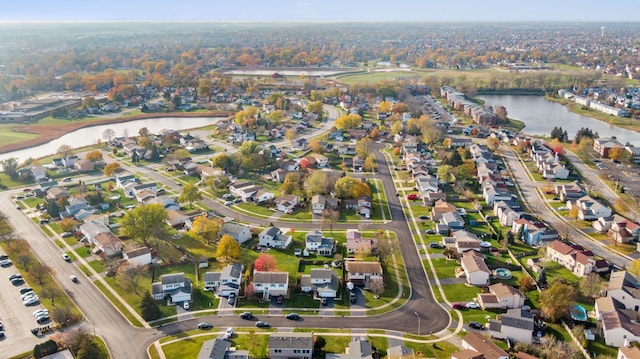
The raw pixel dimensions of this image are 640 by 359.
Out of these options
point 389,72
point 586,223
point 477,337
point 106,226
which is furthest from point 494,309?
point 389,72

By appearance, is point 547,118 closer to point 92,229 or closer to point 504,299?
point 504,299

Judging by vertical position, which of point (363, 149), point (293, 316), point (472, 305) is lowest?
point (293, 316)

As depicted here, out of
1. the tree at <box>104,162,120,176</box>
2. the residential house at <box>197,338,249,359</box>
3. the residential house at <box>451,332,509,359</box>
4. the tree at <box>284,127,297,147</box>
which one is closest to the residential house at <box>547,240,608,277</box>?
the residential house at <box>451,332,509,359</box>

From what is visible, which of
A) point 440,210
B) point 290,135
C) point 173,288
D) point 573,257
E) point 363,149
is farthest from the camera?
point 290,135

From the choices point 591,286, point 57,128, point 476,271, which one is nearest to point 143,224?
point 476,271

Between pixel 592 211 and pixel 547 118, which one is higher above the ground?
pixel 547 118

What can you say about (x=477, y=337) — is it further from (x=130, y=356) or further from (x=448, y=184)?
(x=448, y=184)

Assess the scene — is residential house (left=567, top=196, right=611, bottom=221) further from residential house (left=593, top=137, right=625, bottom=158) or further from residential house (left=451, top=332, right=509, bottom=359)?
residential house (left=451, top=332, right=509, bottom=359)
